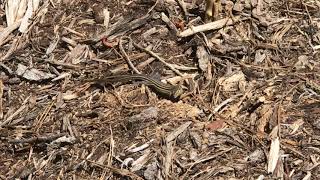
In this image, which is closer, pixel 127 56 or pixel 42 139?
pixel 42 139

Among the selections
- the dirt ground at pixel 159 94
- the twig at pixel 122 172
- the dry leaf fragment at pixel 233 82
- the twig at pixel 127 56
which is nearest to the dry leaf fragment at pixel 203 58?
the dirt ground at pixel 159 94

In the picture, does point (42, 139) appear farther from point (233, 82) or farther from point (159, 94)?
point (233, 82)

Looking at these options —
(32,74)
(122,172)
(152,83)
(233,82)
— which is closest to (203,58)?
(233,82)

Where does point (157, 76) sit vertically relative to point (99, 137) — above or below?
above

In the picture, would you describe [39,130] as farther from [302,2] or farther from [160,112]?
[302,2]

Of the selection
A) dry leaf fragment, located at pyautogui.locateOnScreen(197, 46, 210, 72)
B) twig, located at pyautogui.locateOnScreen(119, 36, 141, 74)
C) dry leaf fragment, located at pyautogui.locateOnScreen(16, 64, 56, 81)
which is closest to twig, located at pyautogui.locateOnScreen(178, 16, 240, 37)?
dry leaf fragment, located at pyautogui.locateOnScreen(197, 46, 210, 72)

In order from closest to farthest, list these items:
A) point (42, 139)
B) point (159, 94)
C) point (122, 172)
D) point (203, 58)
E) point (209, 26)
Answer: point (122, 172) → point (42, 139) → point (159, 94) → point (203, 58) → point (209, 26)

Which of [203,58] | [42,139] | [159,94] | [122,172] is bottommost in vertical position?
[122,172]

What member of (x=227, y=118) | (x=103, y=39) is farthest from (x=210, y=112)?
(x=103, y=39)
